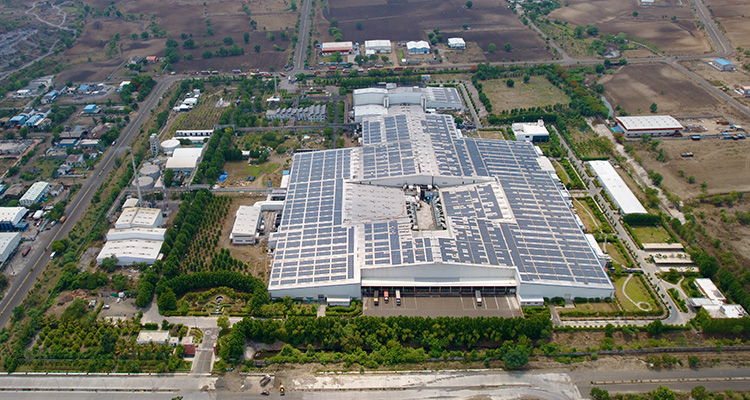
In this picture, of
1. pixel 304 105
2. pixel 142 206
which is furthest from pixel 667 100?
pixel 142 206

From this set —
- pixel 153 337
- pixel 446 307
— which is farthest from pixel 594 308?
pixel 153 337

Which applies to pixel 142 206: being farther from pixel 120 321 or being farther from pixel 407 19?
pixel 407 19

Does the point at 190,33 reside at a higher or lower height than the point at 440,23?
lower

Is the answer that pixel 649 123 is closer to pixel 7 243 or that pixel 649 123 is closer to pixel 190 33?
pixel 7 243

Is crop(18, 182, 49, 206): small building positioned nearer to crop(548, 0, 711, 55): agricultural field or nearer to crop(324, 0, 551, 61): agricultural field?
crop(324, 0, 551, 61): agricultural field

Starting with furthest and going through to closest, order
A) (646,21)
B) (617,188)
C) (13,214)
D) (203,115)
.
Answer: (646,21) < (203,115) < (617,188) < (13,214)

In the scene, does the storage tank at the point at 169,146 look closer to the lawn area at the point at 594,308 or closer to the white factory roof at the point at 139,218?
the white factory roof at the point at 139,218

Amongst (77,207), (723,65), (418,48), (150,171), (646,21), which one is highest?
(646,21)

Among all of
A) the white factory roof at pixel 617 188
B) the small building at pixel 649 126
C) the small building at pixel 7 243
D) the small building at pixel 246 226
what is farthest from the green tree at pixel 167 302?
the small building at pixel 649 126
